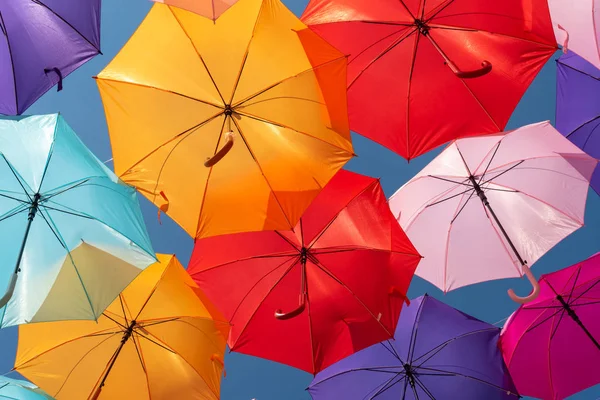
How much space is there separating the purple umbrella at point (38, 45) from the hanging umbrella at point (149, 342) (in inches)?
92.8

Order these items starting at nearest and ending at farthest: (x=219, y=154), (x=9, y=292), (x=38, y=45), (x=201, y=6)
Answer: (x=9, y=292) < (x=219, y=154) < (x=201, y=6) < (x=38, y=45)

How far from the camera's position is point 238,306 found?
7.11 m

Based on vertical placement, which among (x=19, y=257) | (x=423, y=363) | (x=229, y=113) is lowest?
(x=423, y=363)

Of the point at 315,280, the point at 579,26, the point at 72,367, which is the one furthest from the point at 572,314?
the point at 72,367

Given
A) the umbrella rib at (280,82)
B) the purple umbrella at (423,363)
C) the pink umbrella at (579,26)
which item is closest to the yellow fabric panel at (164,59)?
the umbrella rib at (280,82)

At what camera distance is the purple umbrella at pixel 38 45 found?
639 centimetres

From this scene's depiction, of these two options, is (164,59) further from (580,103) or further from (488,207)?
(580,103)

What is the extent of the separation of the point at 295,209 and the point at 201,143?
1.18 m

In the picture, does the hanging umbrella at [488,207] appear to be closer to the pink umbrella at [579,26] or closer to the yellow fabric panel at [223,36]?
the pink umbrella at [579,26]

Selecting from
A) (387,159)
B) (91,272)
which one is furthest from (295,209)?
(387,159)

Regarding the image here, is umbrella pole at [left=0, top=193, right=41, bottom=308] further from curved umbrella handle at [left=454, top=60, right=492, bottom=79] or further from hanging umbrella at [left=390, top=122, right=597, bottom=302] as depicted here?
curved umbrella handle at [left=454, top=60, right=492, bottom=79]

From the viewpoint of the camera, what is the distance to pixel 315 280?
23.2ft

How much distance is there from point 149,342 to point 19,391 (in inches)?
55.1

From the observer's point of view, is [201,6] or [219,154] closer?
[219,154]
